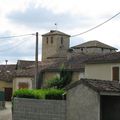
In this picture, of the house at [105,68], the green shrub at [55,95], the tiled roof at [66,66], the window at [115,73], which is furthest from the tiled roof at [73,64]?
the green shrub at [55,95]

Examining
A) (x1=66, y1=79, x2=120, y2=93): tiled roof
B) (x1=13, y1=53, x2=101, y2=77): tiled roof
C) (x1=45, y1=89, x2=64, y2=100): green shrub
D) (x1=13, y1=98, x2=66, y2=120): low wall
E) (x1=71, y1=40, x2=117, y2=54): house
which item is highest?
(x1=71, y1=40, x2=117, y2=54): house

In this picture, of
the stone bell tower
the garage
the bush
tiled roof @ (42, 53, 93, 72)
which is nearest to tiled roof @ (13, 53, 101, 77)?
tiled roof @ (42, 53, 93, 72)

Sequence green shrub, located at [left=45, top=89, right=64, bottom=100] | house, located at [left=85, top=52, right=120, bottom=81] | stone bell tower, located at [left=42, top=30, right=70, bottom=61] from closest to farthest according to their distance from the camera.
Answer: green shrub, located at [left=45, top=89, right=64, bottom=100]
house, located at [left=85, top=52, right=120, bottom=81]
stone bell tower, located at [left=42, top=30, right=70, bottom=61]

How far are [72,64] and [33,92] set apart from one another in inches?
910

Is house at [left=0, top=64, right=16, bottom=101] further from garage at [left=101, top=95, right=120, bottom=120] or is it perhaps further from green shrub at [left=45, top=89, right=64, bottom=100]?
garage at [left=101, top=95, right=120, bottom=120]

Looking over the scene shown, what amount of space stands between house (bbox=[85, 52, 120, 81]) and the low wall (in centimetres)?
947

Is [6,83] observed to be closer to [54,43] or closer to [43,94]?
[43,94]

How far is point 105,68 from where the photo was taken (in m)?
36.8

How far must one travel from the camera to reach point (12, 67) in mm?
74000

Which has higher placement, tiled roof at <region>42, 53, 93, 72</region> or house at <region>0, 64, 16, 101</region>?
tiled roof at <region>42, 53, 93, 72</region>

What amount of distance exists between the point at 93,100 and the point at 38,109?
3.94m

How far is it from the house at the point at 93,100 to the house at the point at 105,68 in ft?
30.6

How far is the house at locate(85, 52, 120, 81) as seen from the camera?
3569cm

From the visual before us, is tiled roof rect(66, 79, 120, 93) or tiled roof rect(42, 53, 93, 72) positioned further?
tiled roof rect(42, 53, 93, 72)
